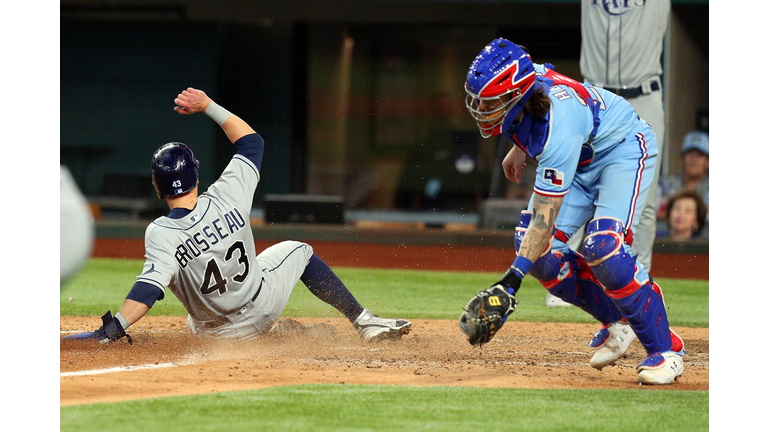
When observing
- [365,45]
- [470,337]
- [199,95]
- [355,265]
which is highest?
[365,45]

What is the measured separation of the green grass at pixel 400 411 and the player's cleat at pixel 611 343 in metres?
0.46

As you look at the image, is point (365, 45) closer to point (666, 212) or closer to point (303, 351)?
point (666, 212)

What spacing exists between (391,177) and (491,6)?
371 centimetres

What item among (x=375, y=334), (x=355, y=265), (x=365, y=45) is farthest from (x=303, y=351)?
(x=365, y=45)

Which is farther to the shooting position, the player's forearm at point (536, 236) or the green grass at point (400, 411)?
the player's forearm at point (536, 236)

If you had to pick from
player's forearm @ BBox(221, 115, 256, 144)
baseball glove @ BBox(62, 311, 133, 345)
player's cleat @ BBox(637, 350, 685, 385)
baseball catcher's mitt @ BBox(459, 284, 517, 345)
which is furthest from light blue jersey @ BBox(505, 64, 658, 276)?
baseball glove @ BBox(62, 311, 133, 345)

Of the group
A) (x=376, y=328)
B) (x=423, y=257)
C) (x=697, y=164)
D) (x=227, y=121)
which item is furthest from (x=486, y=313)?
(x=697, y=164)

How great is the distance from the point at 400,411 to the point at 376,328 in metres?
1.59

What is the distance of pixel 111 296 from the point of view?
698 cm

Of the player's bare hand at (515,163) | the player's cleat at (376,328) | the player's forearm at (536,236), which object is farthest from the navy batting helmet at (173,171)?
the player's forearm at (536,236)

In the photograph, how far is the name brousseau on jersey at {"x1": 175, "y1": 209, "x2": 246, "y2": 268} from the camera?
418 cm

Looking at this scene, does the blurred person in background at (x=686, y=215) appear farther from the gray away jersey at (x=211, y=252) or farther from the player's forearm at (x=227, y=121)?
the gray away jersey at (x=211, y=252)

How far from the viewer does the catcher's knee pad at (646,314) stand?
12.5ft

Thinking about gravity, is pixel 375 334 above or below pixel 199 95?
below
